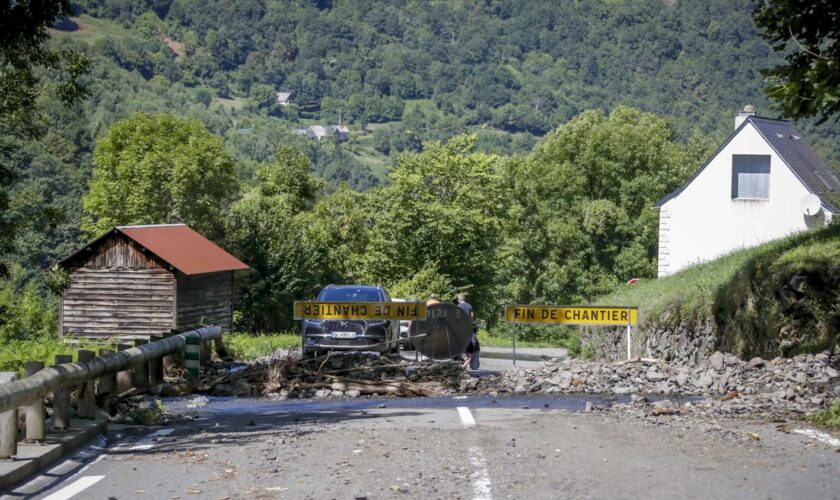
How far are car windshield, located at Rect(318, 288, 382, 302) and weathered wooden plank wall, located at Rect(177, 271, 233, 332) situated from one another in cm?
2287

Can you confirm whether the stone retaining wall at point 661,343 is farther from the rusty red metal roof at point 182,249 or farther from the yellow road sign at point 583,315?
the rusty red metal roof at point 182,249

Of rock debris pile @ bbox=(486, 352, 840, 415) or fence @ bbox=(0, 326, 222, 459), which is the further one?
rock debris pile @ bbox=(486, 352, 840, 415)

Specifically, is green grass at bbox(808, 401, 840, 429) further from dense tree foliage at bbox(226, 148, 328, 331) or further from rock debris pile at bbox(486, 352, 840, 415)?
dense tree foliage at bbox(226, 148, 328, 331)

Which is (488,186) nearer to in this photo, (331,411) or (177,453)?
(331,411)

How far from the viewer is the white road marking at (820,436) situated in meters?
10.5

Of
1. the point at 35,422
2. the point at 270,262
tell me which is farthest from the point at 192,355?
the point at 270,262

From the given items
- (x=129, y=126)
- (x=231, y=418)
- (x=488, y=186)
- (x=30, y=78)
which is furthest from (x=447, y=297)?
(x=231, y=418)

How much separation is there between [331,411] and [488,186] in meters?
58.6

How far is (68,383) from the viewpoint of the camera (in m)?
11.7

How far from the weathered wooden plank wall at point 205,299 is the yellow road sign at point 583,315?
2638 centimetres

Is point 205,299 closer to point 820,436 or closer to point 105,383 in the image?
point 105,383

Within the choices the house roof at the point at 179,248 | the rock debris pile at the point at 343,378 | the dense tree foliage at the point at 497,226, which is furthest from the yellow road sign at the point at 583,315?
the dense tree foliage at the point at 497,226

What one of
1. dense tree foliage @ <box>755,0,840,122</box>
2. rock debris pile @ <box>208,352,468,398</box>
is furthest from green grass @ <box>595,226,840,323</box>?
rock debris pile @ <box>208,352,468,398</box>

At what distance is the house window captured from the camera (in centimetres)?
5078
